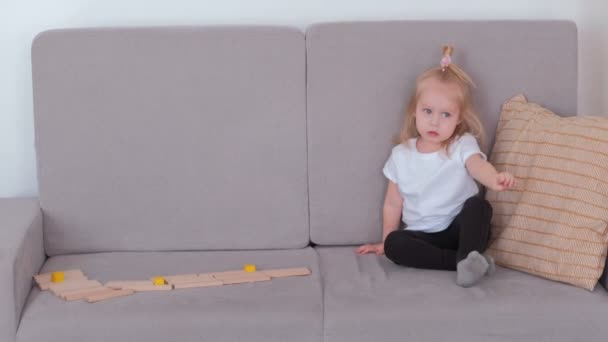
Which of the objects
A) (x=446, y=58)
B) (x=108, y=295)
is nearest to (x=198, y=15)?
(x=446, y=58)

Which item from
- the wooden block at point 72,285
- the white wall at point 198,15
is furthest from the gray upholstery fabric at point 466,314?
the white wall at point 198,15

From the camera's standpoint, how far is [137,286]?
2.43m

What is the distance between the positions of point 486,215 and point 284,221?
57 cm

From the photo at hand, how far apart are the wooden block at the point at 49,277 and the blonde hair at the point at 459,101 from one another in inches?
37.1

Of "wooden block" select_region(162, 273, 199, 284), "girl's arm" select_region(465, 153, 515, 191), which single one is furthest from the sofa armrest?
"girl's arm" select_region(465, 153, 515, 191)

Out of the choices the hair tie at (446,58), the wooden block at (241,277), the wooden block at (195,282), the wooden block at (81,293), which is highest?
the hair tie at (446,58)

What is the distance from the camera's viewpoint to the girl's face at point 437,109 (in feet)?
8.70

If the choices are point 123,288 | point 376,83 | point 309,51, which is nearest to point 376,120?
point 376,83

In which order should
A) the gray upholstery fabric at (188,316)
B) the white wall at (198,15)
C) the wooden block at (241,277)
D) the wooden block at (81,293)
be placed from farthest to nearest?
1. the white wall at (198,15)
2. the wooden block at (241,277)
3. the wooden block at (81,293)
4. the gray upholstery fabric at (188,316)

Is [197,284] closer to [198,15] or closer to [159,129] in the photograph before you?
[159,129]

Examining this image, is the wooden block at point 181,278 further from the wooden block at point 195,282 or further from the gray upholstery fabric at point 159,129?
the gray upholstery fabric at point 159,129

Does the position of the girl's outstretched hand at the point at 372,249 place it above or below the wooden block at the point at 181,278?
below

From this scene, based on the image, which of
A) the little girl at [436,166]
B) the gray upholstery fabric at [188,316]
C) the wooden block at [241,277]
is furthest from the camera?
the little girl at [436,166]

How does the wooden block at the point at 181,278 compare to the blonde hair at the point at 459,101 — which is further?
the blonde hair at the point at 459,101
